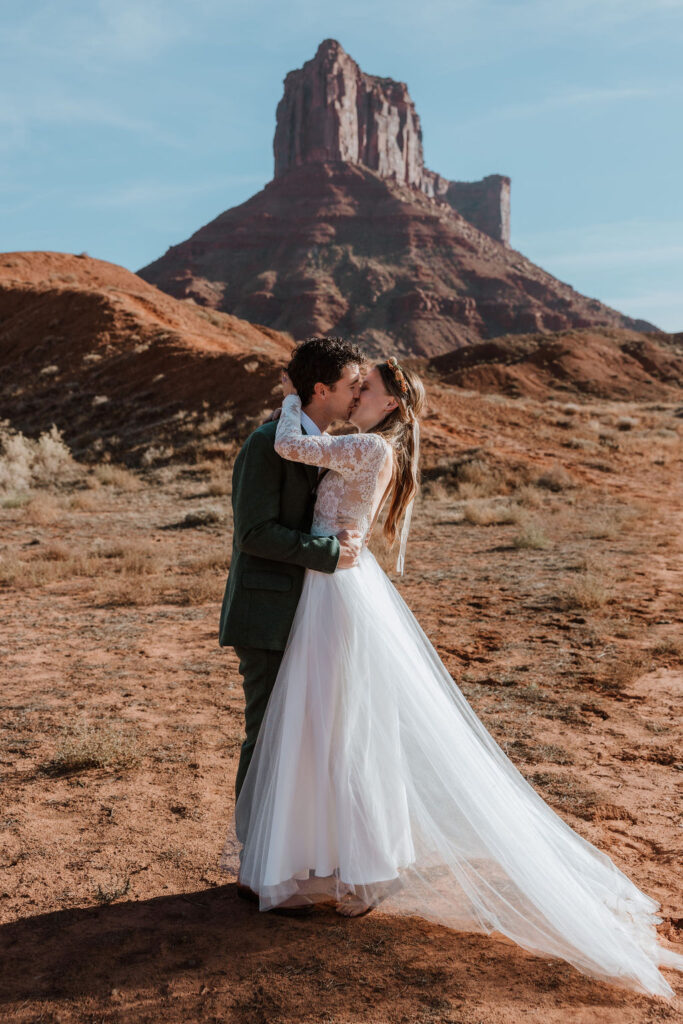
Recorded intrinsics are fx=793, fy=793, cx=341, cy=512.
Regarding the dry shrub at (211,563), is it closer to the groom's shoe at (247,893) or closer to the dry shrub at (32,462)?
the groom's shoe at (247,893)

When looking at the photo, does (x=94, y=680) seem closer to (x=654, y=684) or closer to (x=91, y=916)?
(x=91, y=916)

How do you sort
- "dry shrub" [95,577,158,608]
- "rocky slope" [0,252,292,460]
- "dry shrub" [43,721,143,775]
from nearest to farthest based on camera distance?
1. "dry shrub" [43,721,143,775]
2. "dry shrub" [95,577,158,608]
3. "rocky slope" [0,252,292,460]

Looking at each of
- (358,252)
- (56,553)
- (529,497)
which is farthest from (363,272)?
(56,553)

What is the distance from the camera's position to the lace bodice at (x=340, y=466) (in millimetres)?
2689

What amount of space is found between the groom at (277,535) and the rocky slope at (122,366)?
1495 centimetres

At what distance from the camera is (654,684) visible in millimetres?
5688

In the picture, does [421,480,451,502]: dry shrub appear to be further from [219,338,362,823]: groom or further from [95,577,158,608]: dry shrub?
[219,338,362,823]: groom

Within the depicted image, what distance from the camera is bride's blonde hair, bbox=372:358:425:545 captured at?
2910mm

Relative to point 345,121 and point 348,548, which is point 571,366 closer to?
point 348,548

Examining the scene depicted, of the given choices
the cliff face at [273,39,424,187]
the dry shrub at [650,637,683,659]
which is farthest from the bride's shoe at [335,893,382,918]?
the cliff face at [273,39,424,187]

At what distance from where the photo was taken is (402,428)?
2930 mm

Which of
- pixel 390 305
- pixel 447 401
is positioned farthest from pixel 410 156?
pixel 447 401

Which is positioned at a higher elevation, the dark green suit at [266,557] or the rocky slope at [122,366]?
the rocky slope at [122,366]

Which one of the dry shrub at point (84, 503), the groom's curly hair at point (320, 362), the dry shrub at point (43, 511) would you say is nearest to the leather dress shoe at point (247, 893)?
the groom's curly hair at point (320, 362)
